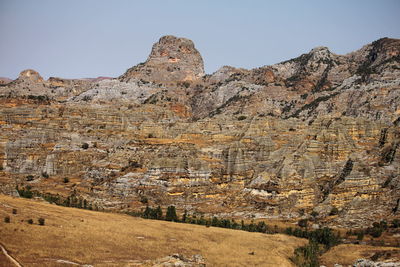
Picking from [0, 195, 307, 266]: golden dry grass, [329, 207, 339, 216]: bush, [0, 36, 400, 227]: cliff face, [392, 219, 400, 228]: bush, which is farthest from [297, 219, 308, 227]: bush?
[0, 195, 307, 266]: golden dry grass

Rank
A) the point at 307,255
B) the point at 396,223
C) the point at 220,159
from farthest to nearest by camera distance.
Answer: the point at 220,159 → the point at 396,223 → the point at 307,255

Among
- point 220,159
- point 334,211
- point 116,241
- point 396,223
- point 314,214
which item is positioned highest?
point 220,159

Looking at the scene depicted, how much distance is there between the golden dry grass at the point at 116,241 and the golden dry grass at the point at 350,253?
14.1 feet

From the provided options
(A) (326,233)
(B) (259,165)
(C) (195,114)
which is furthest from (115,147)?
(C) (195,114)

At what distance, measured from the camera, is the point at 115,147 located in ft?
335

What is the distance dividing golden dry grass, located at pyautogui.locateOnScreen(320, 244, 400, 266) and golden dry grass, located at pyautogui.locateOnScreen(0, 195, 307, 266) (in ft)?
14.1

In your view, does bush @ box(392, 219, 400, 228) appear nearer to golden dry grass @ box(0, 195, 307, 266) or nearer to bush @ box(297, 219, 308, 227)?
bush @ box(297, 219, 308, 227)

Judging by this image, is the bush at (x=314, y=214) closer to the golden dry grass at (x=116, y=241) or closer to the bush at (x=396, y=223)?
the bush at (x=396, y=223)

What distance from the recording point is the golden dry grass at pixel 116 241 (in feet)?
106

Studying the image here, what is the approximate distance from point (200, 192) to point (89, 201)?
781 inches

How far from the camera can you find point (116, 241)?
130 feet

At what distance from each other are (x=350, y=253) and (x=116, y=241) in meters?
28.5

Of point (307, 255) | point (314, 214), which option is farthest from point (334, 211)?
point (307, 255)

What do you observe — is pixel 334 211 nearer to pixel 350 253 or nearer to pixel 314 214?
pixel 314 214
